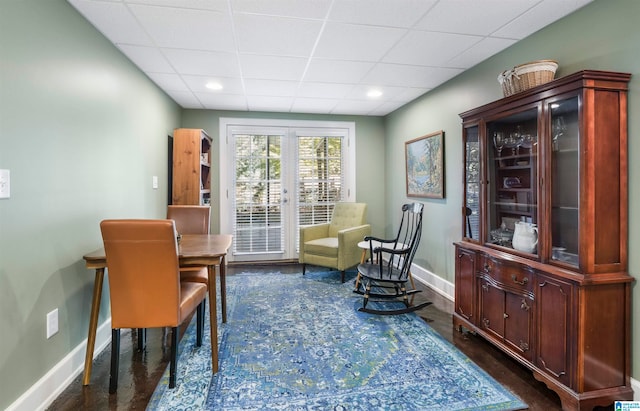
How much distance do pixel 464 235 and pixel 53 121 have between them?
298 centimetres

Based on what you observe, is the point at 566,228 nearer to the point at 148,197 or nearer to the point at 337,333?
the point at 337,333

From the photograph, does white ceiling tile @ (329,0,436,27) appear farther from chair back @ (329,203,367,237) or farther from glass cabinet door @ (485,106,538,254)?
chair back @ (329,203,367,237)

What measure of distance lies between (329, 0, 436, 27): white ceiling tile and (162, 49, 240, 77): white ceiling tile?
1.11 m

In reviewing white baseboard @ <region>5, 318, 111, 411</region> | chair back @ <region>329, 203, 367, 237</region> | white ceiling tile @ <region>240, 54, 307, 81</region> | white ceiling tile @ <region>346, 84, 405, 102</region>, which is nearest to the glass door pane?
chair back @ <region>329, 203, 367, 237</region>

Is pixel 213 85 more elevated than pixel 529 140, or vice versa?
pixel 213 85

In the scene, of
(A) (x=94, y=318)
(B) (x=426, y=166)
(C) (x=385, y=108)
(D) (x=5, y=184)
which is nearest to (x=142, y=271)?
(A) (x=94, y=318)

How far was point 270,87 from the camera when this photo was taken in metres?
3.62

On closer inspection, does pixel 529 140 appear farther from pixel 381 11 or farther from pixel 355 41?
pixel 355 41

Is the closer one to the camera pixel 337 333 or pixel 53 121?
pixel 53 121

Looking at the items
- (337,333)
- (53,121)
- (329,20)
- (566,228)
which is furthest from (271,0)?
(337,333)

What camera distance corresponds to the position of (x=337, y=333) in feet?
8.46

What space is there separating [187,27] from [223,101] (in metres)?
1.99

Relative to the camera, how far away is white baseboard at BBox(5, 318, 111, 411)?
5.33 ft

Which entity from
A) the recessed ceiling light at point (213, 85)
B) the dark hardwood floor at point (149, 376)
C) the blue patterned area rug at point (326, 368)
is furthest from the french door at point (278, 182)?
the dark hardwood floor at point (149, 376)
